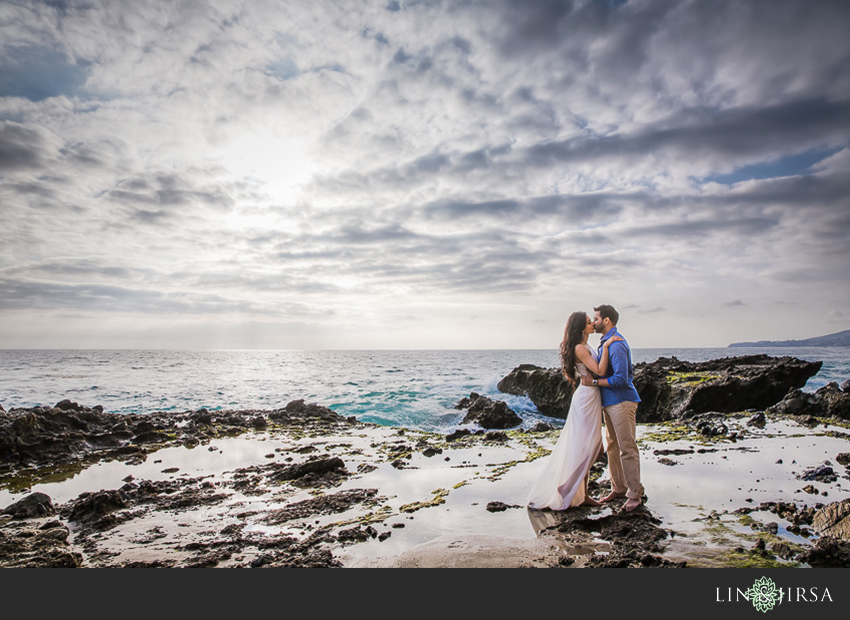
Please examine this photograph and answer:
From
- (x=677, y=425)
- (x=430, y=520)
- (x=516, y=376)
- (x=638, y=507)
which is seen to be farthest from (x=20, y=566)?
(x=516, y=376)

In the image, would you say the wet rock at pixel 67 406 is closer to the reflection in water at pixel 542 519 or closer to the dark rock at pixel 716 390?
the reflection in water at pixel 542 519

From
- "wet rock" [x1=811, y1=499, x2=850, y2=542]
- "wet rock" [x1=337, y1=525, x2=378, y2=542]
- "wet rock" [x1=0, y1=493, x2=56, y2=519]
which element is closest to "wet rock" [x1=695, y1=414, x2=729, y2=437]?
"wet rock" [x1=811, y1=499, x2=850, y2=542]

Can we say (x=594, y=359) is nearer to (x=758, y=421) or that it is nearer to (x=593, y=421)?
(x=593, y=421)

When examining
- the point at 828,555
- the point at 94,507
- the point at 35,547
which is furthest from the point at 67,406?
the point at 828,555

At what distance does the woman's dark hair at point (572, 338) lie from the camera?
7.12 m

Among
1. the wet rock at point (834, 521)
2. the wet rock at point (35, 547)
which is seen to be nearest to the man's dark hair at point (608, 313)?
the wet rock at point (834, 521)

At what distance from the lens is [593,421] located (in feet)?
22.6

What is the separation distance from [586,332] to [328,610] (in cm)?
534

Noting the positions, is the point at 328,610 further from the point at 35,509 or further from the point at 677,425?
the point at 677,425

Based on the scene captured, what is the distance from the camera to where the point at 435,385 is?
120 feet

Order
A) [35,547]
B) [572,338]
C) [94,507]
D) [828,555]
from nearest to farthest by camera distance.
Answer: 1. [828,555]
2. [35,547]
3. [572,338]
4. [94,507]

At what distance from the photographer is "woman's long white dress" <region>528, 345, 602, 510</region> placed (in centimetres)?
667

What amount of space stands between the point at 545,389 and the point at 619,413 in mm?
18660

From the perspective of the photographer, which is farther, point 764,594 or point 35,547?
point 35,547
